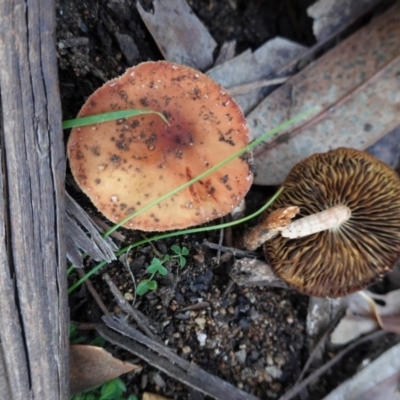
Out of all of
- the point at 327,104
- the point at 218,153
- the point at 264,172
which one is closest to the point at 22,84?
the point at 218,153

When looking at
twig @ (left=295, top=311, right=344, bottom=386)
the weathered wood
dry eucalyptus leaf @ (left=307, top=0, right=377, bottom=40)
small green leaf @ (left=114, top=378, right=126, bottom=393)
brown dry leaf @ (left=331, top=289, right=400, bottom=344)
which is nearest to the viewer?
the weathered wood

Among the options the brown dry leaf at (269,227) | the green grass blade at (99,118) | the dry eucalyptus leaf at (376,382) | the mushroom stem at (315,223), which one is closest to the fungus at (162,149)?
the green grass blade at (99,118)

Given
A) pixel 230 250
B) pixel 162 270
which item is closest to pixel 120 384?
pixel 162 270

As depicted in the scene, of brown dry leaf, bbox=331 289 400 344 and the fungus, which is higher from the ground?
the fungus

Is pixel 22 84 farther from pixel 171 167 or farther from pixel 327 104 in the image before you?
pixel 327 104

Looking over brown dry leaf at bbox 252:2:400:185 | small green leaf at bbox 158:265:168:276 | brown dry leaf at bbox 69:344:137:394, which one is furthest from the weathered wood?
brown dry leaf at bbox 252:2:400:185

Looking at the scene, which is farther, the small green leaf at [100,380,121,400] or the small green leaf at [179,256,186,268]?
the small green leaf at [179,256,186,268]

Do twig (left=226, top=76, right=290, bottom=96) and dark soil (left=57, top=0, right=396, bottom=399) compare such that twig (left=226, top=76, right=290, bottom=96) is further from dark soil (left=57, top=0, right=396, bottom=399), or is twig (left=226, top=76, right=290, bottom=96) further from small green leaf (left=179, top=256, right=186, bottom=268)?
small green leaf (left=179, top=256, right=186, bottom=268)
